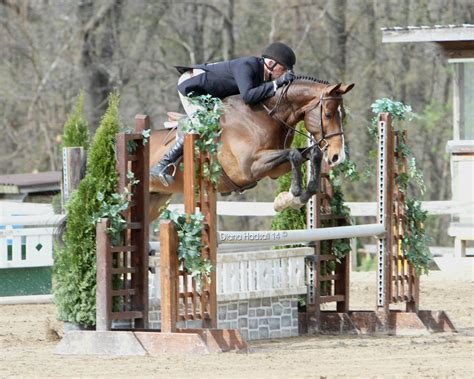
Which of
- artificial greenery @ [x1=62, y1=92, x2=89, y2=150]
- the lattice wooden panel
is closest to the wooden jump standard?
the lattice wooden panel

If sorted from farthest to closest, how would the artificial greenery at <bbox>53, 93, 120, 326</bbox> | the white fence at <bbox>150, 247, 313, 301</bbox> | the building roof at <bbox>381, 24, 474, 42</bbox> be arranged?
1. the building roof at <bbox>381, 24, 474, 42</bbox>
2. the white fence at <bbox>150, 247, 313, 301</bbox>
3. the artificial greenery at <bbox>53, 93, 120, 326</bbox>

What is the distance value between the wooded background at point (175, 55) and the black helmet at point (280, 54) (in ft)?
48.7

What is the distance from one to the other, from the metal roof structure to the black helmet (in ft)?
19.2

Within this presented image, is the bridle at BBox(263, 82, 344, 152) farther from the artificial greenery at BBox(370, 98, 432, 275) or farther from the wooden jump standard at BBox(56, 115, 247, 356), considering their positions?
the wooden jump standard at BBox(56, 115, 247, 356)

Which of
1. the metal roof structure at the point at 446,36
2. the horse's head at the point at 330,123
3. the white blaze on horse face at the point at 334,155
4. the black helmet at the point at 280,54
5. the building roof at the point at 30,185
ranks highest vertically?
the metal roof structure at the point at 446,36

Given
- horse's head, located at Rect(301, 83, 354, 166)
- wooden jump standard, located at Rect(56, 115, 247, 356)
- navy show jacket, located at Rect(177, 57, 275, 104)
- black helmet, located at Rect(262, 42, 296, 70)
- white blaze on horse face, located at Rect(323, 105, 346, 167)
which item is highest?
black helmet, located at Rect(262, 42, 296, 70)

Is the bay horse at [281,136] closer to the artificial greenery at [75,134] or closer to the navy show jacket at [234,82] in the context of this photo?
the navy show jacket at [234,82]

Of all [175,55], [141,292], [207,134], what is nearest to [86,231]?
[141,292]

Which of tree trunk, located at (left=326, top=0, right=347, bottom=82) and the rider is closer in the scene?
the rider

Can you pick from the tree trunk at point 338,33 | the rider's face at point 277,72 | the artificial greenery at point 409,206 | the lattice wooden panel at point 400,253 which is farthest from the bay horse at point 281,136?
the tree trunk at point 338,33

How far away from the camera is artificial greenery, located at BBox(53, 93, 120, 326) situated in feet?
20.9

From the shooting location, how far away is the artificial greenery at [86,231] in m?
6.38

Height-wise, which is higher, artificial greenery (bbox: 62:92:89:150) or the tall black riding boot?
artificial greenery (bbox: 62:92:89:150)

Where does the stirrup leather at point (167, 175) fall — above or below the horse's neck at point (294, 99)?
below
